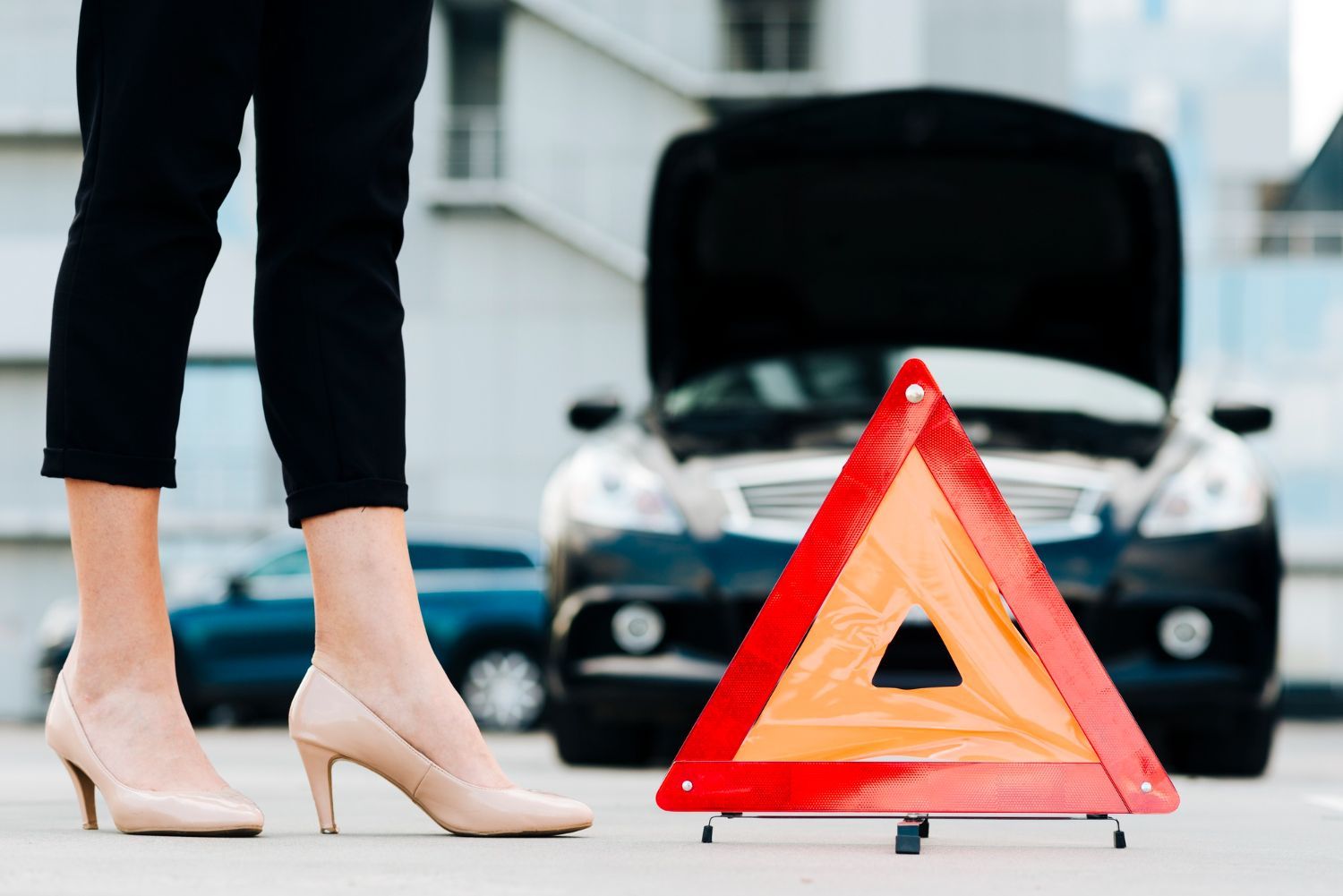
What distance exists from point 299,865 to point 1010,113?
4180 millimetres

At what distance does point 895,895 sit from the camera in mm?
2041

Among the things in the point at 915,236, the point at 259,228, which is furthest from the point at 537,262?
the point at 259,228

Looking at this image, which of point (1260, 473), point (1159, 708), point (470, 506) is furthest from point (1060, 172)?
point (470, 506)

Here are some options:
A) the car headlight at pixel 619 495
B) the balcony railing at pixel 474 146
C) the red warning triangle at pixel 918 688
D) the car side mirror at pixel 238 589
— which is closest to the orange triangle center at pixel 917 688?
the red warning triangle at pixel 918 688

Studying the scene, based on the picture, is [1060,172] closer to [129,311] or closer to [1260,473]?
[1260,473]

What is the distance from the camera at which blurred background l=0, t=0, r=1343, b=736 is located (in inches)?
778

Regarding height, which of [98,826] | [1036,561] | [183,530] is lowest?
[183,530]

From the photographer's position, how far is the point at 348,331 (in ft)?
8.62

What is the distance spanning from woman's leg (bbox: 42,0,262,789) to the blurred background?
56.1 ft

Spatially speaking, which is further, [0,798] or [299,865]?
[0,798]

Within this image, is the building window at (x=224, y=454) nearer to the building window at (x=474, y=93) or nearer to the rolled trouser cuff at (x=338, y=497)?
the building window at (x=474, y=93)

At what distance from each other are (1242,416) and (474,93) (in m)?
17.7

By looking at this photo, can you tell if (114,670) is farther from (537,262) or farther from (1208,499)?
(537,262)

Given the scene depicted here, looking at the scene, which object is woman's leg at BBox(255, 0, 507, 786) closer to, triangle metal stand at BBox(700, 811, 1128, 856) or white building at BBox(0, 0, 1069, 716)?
triangle metal stand at BBox(700, 811, 1128, 856)
